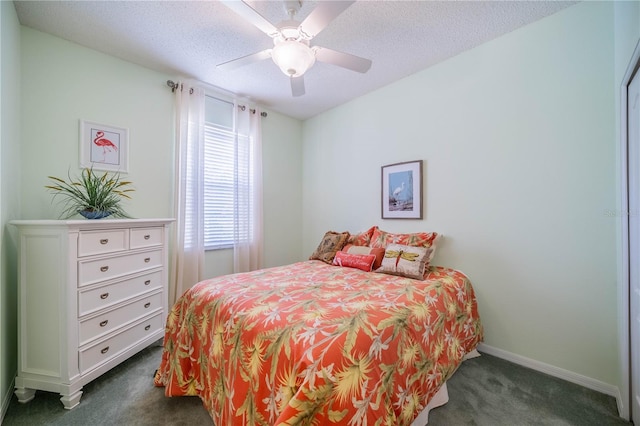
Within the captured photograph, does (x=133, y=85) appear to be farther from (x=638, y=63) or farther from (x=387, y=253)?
(x=638, y=63)

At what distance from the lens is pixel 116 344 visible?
190cm

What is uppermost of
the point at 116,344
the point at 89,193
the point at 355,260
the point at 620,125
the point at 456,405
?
the point at 620,125

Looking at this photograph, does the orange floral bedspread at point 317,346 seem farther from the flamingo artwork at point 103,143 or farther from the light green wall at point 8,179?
the flamingo artwork at point 103,143

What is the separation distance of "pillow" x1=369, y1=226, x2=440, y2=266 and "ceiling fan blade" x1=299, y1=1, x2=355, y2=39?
6.09ft

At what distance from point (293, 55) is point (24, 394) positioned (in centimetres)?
276

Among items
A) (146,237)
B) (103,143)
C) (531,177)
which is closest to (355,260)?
(531,177)

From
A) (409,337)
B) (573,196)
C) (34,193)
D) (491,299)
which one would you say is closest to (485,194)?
(573,196)

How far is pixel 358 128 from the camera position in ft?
10.8

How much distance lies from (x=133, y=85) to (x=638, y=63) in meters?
3.78

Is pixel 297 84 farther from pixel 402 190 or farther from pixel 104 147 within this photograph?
pixel 104 147

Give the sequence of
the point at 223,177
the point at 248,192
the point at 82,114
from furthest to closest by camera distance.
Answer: the point at 248,192
the point at 223,177
the point at 82,114

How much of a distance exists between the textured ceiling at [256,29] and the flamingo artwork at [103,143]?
2.58 feet

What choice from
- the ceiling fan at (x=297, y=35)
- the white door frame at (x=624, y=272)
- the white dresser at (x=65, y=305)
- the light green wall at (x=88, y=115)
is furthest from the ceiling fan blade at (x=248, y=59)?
the white door frame at (x=624, y=272)

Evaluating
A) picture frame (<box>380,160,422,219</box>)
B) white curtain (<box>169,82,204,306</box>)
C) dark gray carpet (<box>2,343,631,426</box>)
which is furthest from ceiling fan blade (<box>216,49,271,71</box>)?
dark gray carpet (<box>2,343,631,426</box>)
